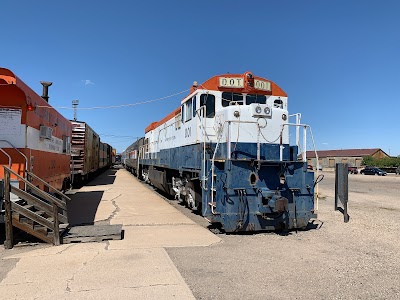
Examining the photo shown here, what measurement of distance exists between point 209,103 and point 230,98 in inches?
23.7

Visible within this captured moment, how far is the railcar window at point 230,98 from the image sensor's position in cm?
A: 888

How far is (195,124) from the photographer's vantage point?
9258 mm

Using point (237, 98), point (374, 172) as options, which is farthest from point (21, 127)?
point (374, 172)

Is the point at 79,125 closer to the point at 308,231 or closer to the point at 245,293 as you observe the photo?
the point at 308,231

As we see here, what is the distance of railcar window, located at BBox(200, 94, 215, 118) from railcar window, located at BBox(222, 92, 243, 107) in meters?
0.30

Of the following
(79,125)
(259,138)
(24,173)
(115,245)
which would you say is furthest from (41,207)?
(79,125)

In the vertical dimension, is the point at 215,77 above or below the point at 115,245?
above

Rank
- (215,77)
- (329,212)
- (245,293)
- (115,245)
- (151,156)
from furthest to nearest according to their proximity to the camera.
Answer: (151,156) → (329,212) → (215,77) → (115,245) → (245,293)

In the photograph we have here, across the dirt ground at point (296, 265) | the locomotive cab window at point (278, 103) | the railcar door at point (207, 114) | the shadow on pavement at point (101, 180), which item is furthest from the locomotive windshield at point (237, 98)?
the shadow on pavement at point (101, 180)

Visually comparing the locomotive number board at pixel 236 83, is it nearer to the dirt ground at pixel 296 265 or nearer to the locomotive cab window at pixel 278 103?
the locomotive cab window at pixel 278 103

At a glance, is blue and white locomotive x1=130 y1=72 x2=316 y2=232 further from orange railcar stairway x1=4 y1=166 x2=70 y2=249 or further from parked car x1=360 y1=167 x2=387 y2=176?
parked car x1=360 y1=167 x2=387 y2=176

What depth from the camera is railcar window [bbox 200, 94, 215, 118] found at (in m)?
8.80

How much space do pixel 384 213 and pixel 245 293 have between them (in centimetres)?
926

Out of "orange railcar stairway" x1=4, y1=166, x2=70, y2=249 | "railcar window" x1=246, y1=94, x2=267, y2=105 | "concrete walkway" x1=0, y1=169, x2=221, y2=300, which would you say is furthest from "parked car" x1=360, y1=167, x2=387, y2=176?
"orange railcar stairway" x1=4, y1=166, x2=70, y2=249
